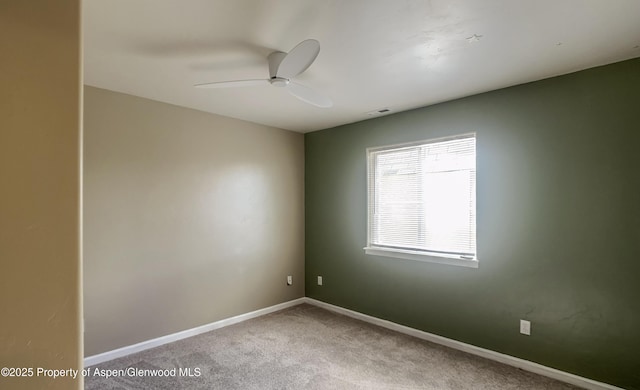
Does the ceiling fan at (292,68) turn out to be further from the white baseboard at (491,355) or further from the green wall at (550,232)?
the white baseboard at (491,355)

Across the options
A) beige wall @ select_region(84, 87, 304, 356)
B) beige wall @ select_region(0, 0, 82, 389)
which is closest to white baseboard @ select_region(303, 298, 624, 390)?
beige wall @ select_region(84, 87, 304, 356)

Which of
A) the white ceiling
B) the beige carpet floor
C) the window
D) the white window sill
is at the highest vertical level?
the white ceiling

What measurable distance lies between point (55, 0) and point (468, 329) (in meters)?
3.64

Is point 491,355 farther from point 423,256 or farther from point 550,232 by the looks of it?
point 550,232

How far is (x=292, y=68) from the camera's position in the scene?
2094 millimetres

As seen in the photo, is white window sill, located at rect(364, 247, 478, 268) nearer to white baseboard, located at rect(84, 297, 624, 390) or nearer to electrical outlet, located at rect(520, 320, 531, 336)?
electrical outlet, located at rect(520, 320, 531, 336)

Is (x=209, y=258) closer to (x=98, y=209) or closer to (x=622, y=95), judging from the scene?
(x=98, y=209)

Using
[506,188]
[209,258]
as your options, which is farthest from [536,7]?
[209,258]

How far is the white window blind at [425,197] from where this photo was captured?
3.22m

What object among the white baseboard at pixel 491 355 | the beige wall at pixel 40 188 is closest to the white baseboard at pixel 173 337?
the white baseboard at pixel 491 355

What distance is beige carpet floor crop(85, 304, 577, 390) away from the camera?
2.58 m

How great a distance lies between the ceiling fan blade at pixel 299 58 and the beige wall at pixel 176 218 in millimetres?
1841

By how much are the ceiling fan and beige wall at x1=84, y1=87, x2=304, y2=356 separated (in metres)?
1.32

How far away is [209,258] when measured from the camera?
3744mm
